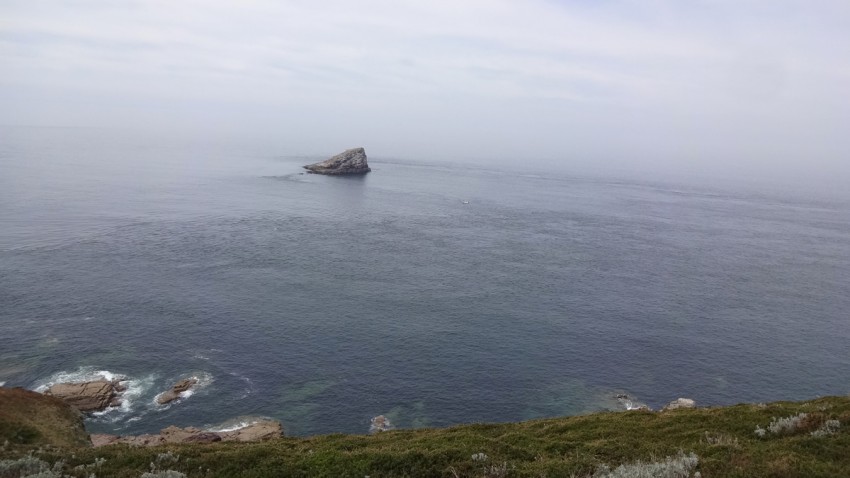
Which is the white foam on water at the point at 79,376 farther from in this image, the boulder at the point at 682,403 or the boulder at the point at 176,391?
the boulder at the point at 682,403

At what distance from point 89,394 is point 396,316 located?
4390 cm

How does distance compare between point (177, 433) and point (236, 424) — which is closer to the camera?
point (177, 433)

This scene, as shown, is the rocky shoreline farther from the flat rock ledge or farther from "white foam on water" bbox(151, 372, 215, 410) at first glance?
"white foam on water" bbox(151, 372, 215, 410)

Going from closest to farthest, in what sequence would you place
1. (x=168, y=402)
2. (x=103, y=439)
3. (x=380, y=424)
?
(x=103, y=439), (x=380, y=424), (x=168, y=402)

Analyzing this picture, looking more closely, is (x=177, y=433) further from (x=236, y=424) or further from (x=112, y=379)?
(x=112, y=379)

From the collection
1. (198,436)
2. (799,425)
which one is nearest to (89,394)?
(198,436)

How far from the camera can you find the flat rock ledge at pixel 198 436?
2125 inches

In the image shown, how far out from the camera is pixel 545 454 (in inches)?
1259

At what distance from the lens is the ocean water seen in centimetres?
6762

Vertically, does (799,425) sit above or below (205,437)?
above

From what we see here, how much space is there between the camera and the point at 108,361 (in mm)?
71312

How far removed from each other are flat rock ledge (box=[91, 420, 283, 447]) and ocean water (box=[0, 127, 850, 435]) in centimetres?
270

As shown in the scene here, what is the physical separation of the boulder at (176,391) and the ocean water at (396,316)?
1.20 m

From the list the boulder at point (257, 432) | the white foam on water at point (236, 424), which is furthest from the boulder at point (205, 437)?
the white foam on water at point (236, 424)
